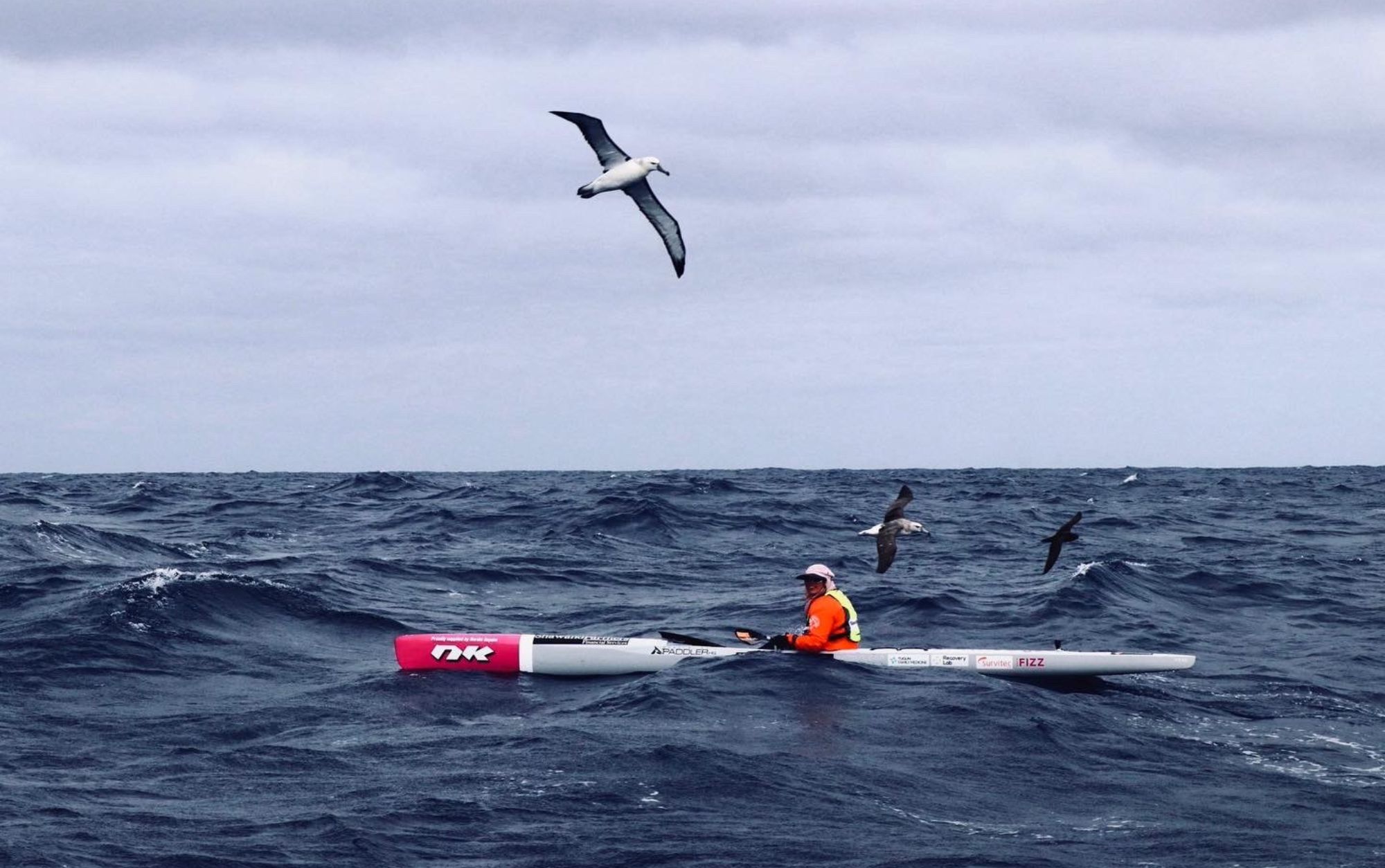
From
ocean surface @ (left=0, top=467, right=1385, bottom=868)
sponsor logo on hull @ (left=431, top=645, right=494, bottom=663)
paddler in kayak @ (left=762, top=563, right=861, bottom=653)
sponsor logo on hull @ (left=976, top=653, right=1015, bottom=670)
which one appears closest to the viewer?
ocean surface @ (left=0, top=467, right=1385, bottom=868)

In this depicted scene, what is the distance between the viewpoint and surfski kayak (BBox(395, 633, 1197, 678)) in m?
15.3

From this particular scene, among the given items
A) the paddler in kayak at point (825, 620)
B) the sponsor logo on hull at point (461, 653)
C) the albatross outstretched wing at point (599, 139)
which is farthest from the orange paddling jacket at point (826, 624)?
the albatross outstretched wing at point (599, 139)

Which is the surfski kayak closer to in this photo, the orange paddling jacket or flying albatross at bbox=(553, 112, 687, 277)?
the orange paddling jacket

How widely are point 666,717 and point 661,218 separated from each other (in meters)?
4.81

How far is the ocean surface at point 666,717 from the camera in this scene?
9312 mm

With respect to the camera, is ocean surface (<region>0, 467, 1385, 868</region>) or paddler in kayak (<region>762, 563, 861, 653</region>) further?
paddler in kayak (<region>762, 563, 861, 653</region>)

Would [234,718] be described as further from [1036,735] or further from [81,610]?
[1036,735]

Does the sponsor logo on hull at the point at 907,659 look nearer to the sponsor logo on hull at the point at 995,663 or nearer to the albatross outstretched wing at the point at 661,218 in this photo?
the sponsor logo on hull at the point at 995,663

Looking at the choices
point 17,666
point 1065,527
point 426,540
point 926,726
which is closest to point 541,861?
point 926,726

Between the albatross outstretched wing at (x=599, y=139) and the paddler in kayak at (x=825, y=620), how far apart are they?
4.78 m

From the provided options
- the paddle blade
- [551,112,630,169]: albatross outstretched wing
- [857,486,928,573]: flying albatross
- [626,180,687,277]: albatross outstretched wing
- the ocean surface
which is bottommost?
the ocean surface

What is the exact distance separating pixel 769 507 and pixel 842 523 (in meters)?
4.52

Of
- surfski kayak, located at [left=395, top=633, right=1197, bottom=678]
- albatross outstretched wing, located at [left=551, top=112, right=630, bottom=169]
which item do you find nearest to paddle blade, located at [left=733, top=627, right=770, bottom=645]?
surfski kayak, located at [left=395, top=633, right=1197, bottom=678]

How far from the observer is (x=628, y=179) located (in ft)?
43.3
